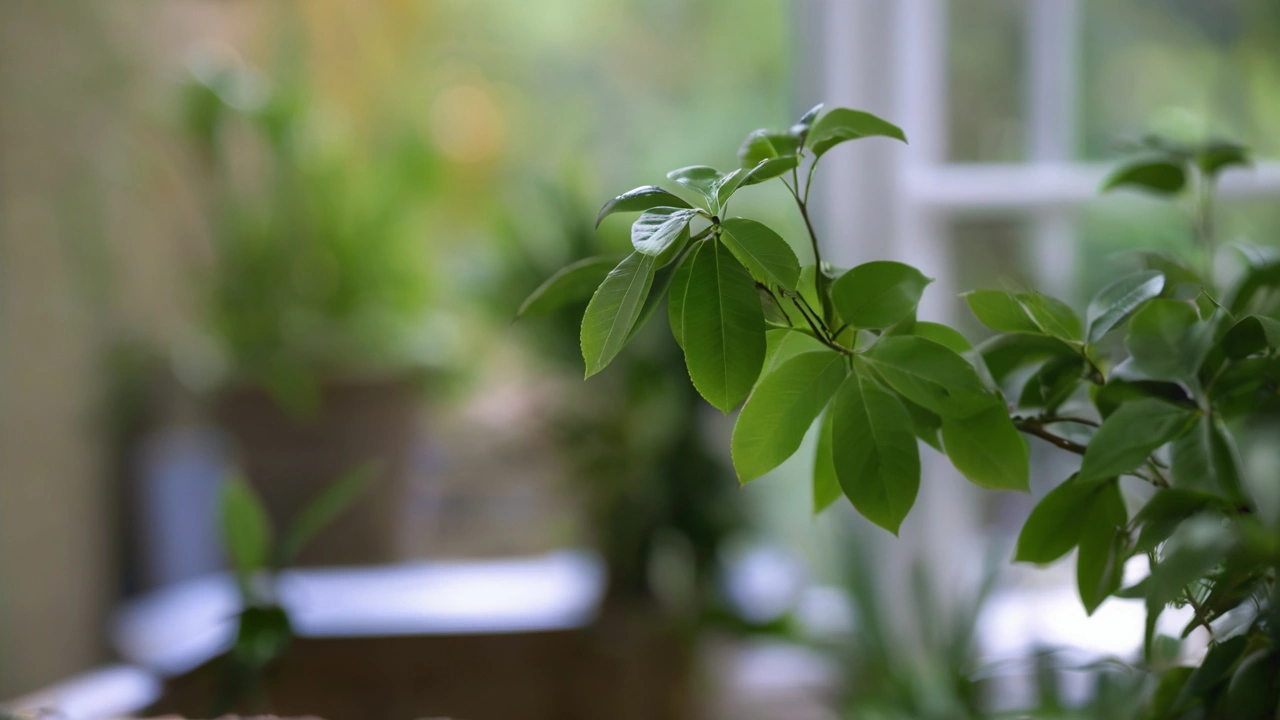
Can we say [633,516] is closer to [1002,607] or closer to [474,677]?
[474,677]

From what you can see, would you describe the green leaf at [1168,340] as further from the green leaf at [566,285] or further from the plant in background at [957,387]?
the green leaf at [566,285]

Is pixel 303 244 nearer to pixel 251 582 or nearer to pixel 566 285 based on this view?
pixel 251 582

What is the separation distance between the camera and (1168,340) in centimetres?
30

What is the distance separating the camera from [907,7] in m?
1.40

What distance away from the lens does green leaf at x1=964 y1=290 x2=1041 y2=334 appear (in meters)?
0.36

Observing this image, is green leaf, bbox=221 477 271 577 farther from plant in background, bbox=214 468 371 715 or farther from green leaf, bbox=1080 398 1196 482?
green leaf, bbox=1080 398 1196 482

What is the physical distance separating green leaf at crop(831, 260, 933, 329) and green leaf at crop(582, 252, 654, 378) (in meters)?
0.08

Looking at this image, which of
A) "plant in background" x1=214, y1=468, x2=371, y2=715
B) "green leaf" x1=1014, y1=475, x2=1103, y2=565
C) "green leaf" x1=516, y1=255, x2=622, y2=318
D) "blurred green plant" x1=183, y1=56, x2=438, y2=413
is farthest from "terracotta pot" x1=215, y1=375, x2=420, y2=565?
"green leaf" x1=1014, y1=475, x2=1103, y2=565

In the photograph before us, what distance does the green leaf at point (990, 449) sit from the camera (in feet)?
1.07

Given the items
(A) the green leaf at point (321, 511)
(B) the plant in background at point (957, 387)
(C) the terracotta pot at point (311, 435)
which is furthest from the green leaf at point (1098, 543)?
(C) the terracotta pot at point (311, 435)

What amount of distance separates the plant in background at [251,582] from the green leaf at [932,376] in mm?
368

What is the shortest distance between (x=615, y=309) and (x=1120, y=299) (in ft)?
0.63

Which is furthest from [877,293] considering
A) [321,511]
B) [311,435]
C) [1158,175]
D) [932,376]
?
[311,435]

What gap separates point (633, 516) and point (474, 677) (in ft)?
1.15
